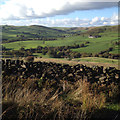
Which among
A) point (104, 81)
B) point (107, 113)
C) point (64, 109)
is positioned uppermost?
point (104, 81)

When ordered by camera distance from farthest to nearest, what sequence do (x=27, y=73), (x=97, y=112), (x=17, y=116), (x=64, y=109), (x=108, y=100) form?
(x=27, y=73), (x=108, y=100), (x=97, y=112), (x=64, y=109), (x=17, y=116)

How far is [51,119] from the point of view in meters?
3.76

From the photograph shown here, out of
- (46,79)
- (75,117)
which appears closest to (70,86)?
(46,79)

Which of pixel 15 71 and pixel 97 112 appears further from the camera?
pixel 15 71

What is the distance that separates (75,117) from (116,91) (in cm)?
260

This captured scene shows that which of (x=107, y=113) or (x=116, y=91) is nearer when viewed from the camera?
(x=107, y=113)

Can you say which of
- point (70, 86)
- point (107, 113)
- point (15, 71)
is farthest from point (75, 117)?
point (15, 71)

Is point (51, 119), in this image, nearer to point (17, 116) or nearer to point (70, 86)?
point (17, 116)

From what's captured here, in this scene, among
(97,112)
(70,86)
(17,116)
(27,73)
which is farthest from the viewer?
(27,73)

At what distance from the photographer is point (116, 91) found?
220 inches

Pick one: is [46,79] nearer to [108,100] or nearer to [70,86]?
[70,86]

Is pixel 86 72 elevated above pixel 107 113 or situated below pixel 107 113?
above

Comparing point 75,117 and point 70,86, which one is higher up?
point 70,86

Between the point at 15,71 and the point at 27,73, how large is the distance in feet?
1.96
